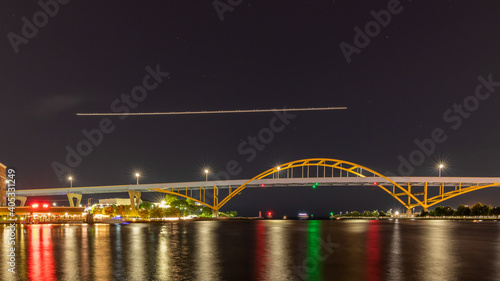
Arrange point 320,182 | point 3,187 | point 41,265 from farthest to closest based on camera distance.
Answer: point 320,182, point 3,187, point 41,265

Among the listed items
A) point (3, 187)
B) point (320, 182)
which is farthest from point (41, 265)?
point (320, 182)

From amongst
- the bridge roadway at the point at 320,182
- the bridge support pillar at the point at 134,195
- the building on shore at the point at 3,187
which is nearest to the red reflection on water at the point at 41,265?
the building on shore at the point at 3,187

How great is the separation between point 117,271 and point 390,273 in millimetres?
10076

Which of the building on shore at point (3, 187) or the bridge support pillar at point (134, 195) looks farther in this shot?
the bridge support pillar at point (134, 195)

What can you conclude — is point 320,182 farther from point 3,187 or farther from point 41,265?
point 41,265

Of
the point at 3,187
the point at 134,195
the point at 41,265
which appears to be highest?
the point at 41,265

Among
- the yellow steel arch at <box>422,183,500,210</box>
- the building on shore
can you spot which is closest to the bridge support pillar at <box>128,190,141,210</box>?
the building on shore

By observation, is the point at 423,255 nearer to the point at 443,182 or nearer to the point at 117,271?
the point at 117,271

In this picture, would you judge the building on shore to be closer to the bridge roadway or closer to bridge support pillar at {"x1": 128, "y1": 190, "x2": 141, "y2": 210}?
bridge support pillar at {"x1": 128, "y1": 190, "x2": 141, "y2": 210}

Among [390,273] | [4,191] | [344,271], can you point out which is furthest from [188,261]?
[4,191]

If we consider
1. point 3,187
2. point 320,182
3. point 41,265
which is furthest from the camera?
point 320,182

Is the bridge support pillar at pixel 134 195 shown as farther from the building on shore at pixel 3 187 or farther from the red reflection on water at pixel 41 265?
the red reflection on water at pixel 41 265

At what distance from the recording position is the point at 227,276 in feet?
46.7

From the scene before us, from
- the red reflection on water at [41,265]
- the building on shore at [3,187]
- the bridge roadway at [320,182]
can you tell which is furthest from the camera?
the bridge roadway at [320,182]
